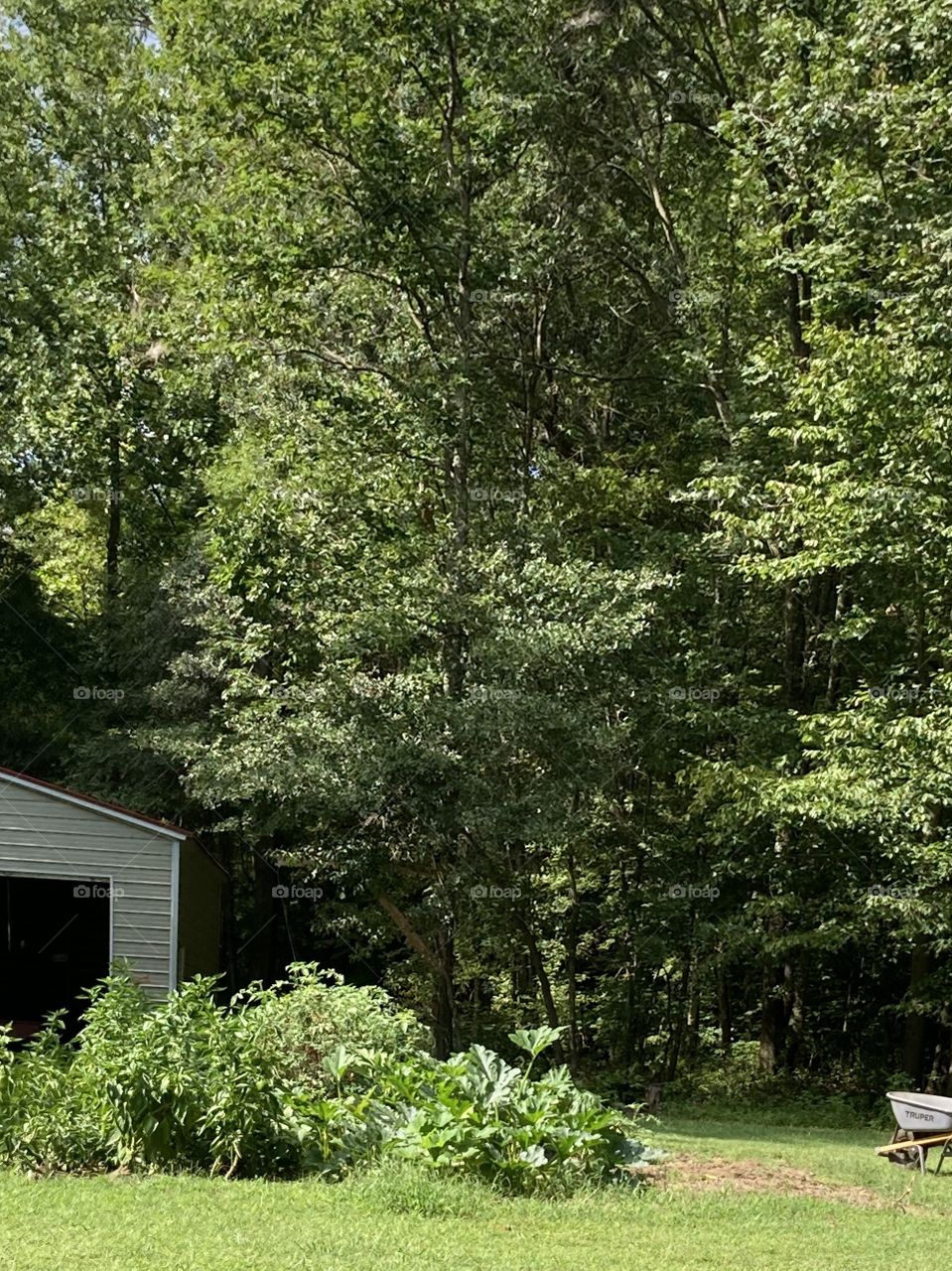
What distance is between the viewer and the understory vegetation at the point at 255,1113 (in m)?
7.46

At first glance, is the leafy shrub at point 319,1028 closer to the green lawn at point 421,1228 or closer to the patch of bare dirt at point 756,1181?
the green lawn at point 421,1228

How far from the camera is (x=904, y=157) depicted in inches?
556

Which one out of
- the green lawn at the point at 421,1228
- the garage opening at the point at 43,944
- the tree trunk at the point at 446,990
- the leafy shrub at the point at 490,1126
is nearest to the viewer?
the green lawn at the point at 421,1228

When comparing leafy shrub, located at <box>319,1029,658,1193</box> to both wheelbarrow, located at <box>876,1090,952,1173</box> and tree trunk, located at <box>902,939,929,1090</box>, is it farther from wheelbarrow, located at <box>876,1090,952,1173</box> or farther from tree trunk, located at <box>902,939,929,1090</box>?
tree trunk, located at <box>902,939,929,1090</box>

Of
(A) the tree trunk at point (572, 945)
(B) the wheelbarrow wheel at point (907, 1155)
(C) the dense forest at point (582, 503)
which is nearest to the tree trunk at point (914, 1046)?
(C) the dense forest at point (582, 503)

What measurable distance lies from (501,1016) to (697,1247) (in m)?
14.1

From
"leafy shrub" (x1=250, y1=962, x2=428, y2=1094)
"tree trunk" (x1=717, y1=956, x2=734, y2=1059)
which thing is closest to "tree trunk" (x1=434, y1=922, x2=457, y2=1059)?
"tree trunk" (x1=717, y1=956, x2=734, y2=1059)

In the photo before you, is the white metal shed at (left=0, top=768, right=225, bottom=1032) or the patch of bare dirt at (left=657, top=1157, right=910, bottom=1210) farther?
the white metal shed at (left=0, top=768, right=225, bottom=1032)

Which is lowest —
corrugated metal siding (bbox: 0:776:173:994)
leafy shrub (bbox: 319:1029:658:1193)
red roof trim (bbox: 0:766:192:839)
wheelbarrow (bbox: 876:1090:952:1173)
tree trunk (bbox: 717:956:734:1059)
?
tree trunk (bbox: 717:956:734:1059)

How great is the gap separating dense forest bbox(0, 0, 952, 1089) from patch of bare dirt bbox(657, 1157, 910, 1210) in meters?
4.79

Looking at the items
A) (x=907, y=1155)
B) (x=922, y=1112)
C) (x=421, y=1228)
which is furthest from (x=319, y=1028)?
(x=907, y=1155)

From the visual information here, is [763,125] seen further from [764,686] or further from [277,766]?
[277,766]

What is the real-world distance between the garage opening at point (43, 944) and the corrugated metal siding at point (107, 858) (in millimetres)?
6755

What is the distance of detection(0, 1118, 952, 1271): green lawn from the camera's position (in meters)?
5.92
